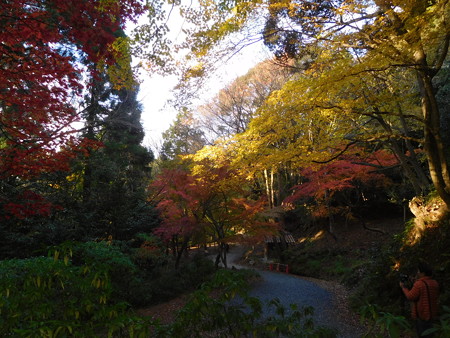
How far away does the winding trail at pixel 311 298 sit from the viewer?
236 inches

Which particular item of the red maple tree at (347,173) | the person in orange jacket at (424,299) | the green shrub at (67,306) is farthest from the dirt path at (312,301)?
the green shrub at (67,306)

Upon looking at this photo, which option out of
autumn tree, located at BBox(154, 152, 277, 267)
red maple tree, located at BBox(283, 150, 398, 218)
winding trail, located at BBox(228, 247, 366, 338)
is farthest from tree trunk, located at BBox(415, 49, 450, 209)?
autumn tree, located at BBox(154, 152, 277, 267)

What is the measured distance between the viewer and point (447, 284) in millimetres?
4898

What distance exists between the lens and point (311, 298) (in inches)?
330

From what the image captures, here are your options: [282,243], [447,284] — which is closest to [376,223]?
[282,243]

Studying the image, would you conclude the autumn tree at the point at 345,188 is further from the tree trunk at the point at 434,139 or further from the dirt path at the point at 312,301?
the tree trunk at the point at 434,139

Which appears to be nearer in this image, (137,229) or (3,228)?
(3,228)

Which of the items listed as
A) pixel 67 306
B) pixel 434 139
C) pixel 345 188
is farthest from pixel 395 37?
pixel 345 188

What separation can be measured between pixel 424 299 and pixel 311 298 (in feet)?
18.1

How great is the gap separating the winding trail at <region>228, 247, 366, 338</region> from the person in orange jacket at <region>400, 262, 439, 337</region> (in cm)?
176

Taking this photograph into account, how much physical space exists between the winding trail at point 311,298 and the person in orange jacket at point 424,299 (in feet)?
5.77

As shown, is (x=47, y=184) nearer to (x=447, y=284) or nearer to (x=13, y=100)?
(x=13, y=100)

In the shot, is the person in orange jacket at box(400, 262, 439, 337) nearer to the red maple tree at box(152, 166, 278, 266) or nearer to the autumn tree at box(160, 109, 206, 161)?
the red maple tree at box(152, 166, 278, 266)

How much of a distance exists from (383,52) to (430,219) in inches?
155
